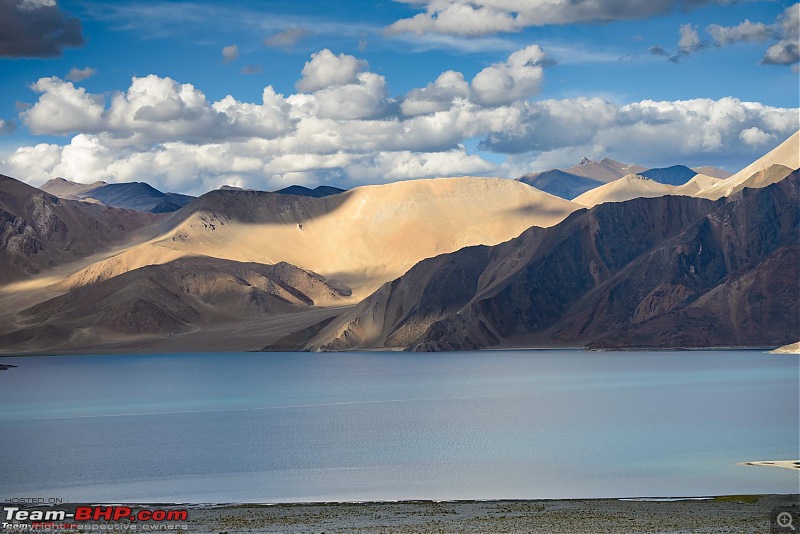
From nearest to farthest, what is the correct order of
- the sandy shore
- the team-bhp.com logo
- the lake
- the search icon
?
the search icon → the sandy shore → the team-bhp.com logo → the lake

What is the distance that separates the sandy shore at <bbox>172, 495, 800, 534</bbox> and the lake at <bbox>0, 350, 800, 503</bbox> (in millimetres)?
3361

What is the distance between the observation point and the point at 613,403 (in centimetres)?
8650

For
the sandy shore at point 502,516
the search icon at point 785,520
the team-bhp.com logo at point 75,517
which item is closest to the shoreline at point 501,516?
the sandy shore at point 502,516

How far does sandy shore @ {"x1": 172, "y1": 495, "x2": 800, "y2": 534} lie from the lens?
3519 cm

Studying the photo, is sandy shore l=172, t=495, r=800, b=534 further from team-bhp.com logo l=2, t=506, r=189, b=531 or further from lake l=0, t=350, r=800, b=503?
lake l=0, t=350, r=800, b=503

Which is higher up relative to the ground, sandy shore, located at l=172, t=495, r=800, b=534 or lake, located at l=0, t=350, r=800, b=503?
lake, located at l=0, t=350, r=800, b=503

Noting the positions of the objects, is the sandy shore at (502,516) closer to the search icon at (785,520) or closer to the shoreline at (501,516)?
the shoreline at (501,516)

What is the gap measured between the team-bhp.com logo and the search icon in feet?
62.2

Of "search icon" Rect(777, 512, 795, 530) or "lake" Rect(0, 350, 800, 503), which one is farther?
"lake" Rect(0, 350, 800, 503)

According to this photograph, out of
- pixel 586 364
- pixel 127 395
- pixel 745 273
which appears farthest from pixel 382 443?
pixel 745 273

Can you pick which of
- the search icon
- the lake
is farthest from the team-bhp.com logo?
the search icon

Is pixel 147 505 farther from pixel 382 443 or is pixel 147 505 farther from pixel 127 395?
pixel 127 395

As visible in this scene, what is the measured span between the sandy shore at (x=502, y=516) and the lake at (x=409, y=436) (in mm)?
3361

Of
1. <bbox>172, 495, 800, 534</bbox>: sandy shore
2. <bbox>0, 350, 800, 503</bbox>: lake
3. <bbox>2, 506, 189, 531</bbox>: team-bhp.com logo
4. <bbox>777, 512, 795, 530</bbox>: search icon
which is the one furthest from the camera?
<bbox>0, 350, 800, 503</bbox>: lake
